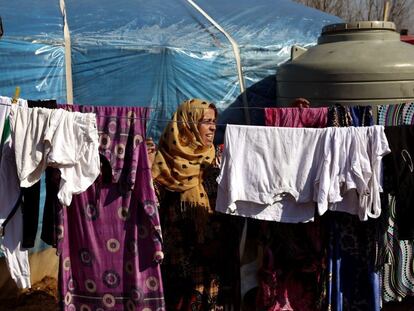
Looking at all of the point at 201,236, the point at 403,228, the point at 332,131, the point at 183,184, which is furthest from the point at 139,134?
the point at 403,228

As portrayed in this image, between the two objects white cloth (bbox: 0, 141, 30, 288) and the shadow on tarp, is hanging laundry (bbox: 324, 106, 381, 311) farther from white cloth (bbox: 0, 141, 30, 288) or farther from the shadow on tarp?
the shadow on tarp

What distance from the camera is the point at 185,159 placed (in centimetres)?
421

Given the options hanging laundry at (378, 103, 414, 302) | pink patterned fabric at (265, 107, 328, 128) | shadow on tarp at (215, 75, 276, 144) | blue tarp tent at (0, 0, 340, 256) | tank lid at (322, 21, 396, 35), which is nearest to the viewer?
hanging laundry at (378, 103, 414, 302)

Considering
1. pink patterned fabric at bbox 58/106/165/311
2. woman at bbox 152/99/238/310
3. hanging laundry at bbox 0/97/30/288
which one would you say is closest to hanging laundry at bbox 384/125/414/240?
woman at bbox 152/99/238/310

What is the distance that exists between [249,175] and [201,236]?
0.57 metres

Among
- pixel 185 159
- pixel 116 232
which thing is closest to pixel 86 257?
pixel 116 232

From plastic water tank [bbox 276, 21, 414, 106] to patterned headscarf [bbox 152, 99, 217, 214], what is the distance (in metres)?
1.26

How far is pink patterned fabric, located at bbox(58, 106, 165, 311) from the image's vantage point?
381 centimetres

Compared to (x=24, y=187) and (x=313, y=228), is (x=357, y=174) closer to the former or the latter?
(x=313, y=228)

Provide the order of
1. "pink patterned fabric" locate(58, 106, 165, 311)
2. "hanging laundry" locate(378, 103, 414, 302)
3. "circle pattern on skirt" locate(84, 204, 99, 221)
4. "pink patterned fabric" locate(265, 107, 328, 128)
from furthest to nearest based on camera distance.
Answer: "pink patterned fabric" locate(265, 107, 328, 128)
"hanging laundry" locate(378, 103, 414, 302)
"circle pattern on skirt" locate(84, 204, 99, 221)
"pink patterned fabric" locate(58, 106, 165, 311)

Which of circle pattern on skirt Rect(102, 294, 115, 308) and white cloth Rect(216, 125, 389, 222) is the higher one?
white cloth Rect(216, 125, 389, 222)

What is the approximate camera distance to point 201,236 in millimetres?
4246

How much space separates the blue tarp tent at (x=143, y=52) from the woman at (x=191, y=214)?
1620 mm

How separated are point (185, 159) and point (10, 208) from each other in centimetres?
112
